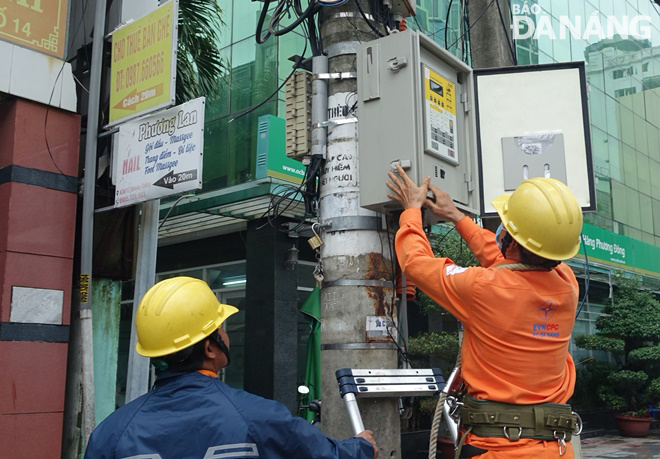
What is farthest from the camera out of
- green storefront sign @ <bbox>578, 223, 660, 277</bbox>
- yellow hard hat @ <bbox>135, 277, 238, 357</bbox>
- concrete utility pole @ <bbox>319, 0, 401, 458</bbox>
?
green storefront sign @ <bbox>578, 223, 660, 277</bbox>

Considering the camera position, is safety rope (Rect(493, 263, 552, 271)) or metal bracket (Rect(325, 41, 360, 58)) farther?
metal bracket (Rect(325, 41, 360, 58))

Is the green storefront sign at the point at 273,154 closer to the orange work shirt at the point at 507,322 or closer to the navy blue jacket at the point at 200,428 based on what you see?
the orange work shirt at the point at 507,322

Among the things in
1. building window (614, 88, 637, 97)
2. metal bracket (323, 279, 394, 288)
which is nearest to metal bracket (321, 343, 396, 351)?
metal bracket (323, 279, 394, 288)

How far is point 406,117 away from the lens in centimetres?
376

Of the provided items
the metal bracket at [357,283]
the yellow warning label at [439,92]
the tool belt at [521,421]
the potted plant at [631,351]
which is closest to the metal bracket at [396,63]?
the yellow warning label at [439,92]

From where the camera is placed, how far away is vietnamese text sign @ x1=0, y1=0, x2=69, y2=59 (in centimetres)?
637

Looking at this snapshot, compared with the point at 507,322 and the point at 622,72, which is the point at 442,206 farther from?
the point at 622,72

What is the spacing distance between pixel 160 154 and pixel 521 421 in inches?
154

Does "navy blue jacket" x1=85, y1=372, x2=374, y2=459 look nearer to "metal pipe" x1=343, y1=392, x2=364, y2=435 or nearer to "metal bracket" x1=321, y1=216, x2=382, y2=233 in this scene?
"metal pipe" x1=343, y1=392, x2=364, y2=435

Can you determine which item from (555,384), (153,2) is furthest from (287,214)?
(555,384)

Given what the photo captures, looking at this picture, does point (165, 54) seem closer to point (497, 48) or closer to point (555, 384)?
point (497, 48)

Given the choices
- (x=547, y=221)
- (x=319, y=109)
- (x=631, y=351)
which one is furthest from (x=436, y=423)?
(x=631, y=351)

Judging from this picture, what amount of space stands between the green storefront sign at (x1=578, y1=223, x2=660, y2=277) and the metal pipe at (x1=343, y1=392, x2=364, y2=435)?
609 inches

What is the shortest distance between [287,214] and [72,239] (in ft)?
20.2
